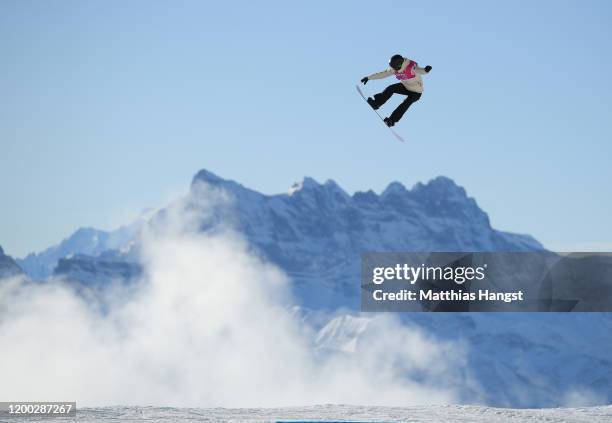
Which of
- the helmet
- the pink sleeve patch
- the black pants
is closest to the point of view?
the helmet

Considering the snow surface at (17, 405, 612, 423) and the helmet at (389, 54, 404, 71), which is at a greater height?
the helmet at (389, 54, 404, 71)

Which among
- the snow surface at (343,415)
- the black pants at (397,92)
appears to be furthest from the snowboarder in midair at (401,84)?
the snow surface at (343,415)

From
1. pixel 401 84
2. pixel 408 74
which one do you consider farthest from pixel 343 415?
pixel 408 74

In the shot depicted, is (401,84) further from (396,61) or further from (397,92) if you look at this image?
(396,61)

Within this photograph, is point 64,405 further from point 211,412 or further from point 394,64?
point 394,64

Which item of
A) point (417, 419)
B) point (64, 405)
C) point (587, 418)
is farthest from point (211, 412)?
point (587, 418)

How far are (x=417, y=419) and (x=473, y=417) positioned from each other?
2642 mm

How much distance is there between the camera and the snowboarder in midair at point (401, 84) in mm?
26953

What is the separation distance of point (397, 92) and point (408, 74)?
1542mm

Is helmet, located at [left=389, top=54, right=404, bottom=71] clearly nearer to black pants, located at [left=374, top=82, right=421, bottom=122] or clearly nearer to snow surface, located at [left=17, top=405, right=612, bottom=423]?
black pants, located at [left=374, top=82, right=421, bottom=122]

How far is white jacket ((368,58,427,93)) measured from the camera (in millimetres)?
27078

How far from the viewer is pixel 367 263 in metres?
39.1

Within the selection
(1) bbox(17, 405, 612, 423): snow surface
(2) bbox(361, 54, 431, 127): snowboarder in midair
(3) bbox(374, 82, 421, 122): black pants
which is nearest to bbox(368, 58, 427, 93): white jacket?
(2) bbox(361, 54, 431, 127): snowboarder in midair

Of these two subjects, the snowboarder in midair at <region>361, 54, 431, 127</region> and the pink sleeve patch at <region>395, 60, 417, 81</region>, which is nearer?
the snowboarder in midair at <region>361, 54, 431, 127</region>
